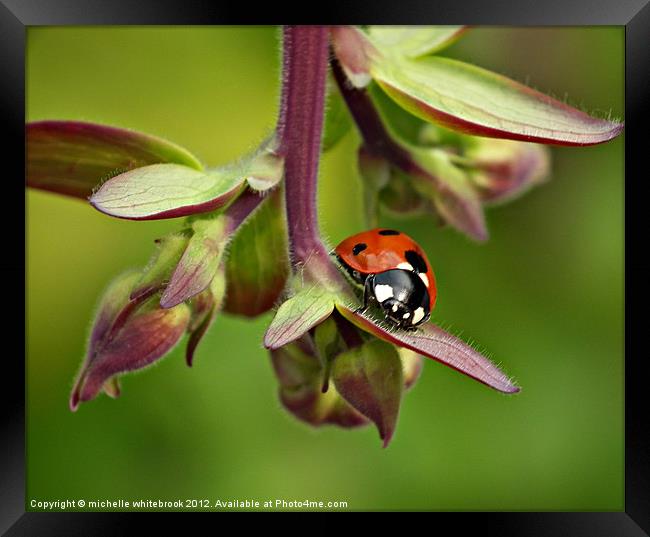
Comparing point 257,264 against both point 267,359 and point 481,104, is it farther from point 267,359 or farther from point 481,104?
point 267,359

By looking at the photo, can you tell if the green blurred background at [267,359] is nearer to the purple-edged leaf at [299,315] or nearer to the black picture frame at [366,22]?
the black picture frame at [366,22]

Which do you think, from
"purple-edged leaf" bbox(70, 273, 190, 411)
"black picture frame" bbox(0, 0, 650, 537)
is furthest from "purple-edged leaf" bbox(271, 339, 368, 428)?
"black picture frame" bbox(0, 0, 650, 537)

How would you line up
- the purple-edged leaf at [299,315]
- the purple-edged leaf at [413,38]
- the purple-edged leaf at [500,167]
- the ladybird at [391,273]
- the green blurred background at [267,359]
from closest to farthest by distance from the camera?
the purple-edged leaf at [299,315] < the ladybird at [391,273] < the purple-edged leaf at [413,38] < the purple-edged leaf at [500,167] < the green blurred background at [267,359]

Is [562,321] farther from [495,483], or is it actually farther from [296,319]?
[296,319]

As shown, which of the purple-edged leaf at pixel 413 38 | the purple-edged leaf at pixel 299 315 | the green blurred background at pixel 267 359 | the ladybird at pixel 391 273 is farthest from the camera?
the green blurred background at pixel 267 359

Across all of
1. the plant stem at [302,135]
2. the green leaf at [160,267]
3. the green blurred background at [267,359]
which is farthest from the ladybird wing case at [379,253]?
the green blurred background at [267,359]

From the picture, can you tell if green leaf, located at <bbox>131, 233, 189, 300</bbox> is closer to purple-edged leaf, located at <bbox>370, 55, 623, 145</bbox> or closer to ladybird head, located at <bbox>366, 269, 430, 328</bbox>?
ladybird head, located at <bbox>366, 269, 430, 328</bbox>

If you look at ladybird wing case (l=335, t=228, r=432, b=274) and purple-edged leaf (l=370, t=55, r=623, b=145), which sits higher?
purple-edged leaf (l=370, t=55, r=623, b=145)
